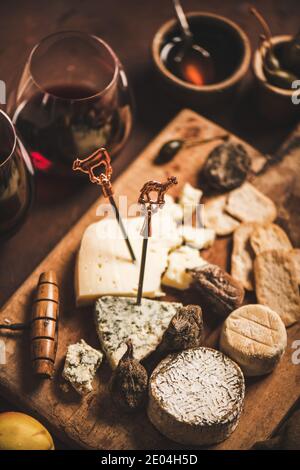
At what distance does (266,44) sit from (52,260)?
1062 mm

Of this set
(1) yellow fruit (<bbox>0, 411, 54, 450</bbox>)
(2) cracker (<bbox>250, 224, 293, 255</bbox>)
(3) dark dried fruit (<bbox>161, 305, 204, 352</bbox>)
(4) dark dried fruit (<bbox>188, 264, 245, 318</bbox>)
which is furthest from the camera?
(2) cracker (<bbox>250, 224, 293, 255</bbox>)

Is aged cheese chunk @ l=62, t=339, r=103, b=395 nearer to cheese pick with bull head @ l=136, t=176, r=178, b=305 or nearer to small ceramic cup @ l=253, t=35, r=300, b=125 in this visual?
cheese pick with bull head @ l=136, t=176, r=178, b=305

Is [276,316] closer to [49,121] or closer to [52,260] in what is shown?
[52,260]

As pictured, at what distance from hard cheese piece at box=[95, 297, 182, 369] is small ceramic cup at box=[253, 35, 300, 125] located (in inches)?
33.1

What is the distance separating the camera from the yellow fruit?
153cm

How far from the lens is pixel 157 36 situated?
7.08 feet

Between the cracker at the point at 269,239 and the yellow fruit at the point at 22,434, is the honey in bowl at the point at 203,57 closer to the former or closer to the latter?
the cracker at the point at 269,239

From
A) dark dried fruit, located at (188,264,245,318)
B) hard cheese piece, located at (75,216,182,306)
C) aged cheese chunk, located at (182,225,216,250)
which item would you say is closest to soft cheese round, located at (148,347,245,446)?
dark dried fruit, located at (188,264,245,318)

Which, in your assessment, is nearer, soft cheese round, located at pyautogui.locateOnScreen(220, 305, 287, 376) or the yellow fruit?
the yellow fruit

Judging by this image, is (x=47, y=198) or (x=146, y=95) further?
(x=146, y=95)

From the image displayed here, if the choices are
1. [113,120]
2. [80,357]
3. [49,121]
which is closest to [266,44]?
[113,120]

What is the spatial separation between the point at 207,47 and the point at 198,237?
0.77m

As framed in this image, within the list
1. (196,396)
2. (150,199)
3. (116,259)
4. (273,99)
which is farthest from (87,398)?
(273,99)

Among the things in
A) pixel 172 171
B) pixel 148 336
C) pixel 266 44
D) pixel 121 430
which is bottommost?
pixel 121 430
